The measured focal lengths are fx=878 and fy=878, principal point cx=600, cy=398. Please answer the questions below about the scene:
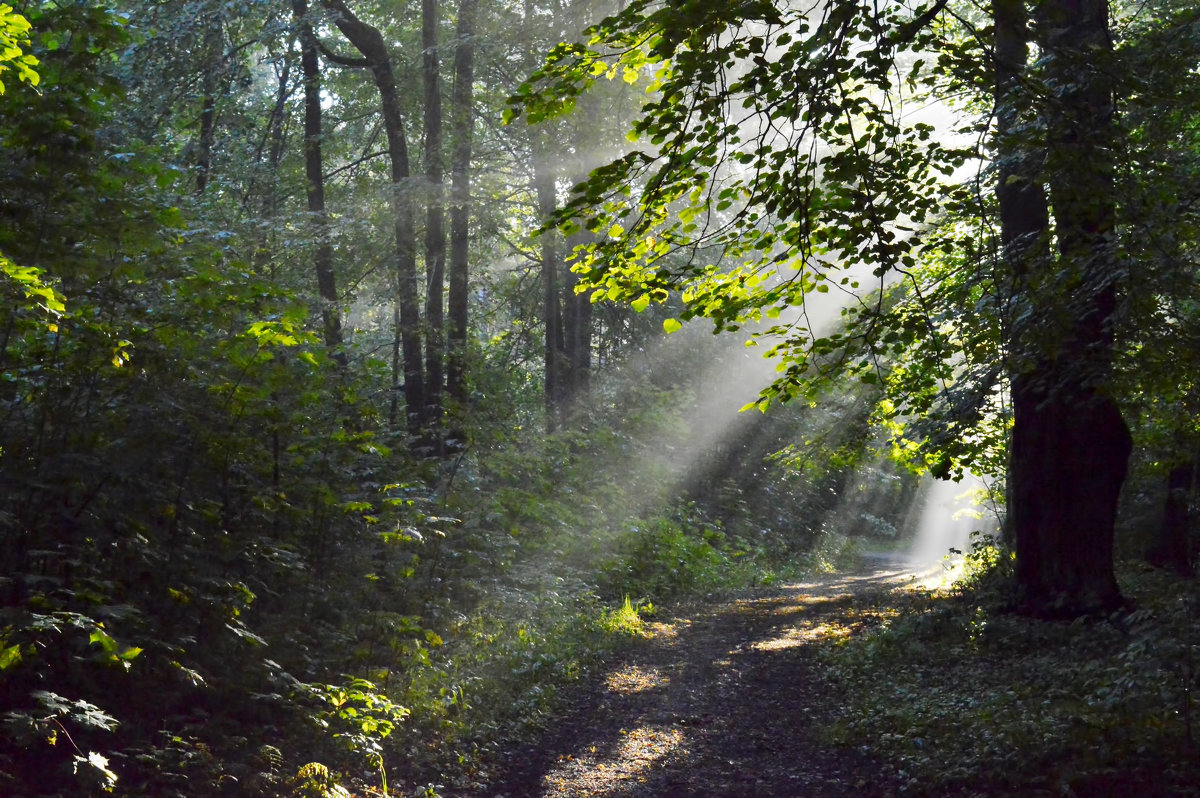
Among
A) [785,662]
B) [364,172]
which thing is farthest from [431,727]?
[364,172]

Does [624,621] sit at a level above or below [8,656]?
below

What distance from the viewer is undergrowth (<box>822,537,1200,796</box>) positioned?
5.41 m

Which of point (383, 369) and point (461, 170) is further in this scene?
point (461, 170)

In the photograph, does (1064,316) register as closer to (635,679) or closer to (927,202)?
(927,202)

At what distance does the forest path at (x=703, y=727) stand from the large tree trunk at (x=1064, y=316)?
298 cm

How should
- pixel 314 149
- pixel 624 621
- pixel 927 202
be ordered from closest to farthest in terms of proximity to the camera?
pixel 927 202, pixel 624 621, pixel 314 149

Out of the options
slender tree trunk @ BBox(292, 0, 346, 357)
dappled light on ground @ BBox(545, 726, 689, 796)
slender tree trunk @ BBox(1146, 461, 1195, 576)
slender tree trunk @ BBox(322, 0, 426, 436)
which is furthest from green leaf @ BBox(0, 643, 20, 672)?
slender tree trunk @ BBox(1146, 461, 1195, 576)

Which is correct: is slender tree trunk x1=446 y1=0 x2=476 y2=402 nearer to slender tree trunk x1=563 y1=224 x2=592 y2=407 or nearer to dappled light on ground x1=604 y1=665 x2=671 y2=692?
slender tree trunk x1=563 y1=224 x2=592 y2=407

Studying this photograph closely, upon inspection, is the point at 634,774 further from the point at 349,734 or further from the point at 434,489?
the point at 434,489

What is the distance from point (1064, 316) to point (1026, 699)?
3.09 m

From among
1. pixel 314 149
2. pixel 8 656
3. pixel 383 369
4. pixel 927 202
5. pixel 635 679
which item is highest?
pixel 314 149

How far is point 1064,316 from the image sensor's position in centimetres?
689

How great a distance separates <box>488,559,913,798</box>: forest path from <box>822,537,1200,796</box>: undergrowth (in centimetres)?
38

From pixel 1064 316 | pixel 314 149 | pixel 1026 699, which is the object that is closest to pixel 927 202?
pixel 1064 316
